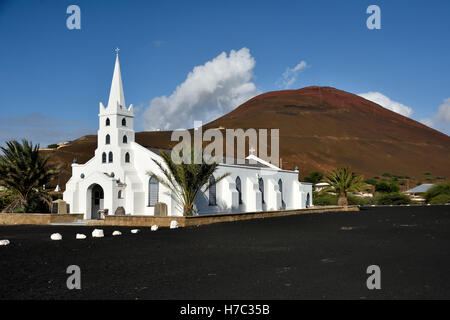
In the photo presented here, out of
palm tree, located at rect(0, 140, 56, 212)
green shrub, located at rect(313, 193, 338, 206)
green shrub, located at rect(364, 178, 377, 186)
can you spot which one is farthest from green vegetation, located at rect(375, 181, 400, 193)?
palm tree, located at rect(0, 140, 56, 212)

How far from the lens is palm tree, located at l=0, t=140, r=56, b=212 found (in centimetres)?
2877

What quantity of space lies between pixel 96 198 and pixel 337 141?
12631 centimetres

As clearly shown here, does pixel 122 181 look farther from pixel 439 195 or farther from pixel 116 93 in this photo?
pixel 439 195

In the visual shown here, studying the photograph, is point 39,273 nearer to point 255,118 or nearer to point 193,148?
point 193,148

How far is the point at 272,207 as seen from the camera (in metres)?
42.2

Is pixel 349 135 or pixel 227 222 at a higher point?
pixel 349 135

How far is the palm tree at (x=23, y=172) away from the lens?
28766 millimetres

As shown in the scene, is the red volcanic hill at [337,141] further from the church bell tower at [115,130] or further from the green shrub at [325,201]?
the church bell tower at [115,130]

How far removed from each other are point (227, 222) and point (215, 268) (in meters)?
17.5

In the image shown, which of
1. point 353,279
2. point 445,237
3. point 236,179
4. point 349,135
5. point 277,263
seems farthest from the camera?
point 349,135

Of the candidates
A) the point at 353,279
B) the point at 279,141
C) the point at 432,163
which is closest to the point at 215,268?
the point at 353,279

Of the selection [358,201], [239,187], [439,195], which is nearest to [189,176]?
[239,187]

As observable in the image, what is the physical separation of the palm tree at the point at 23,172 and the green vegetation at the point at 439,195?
175 feet

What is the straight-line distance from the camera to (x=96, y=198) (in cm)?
3369
